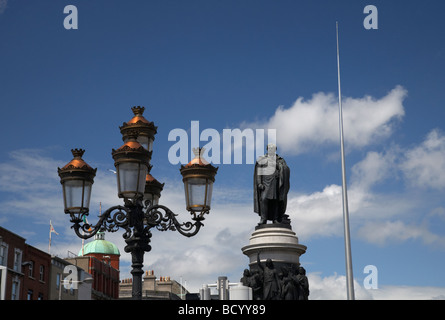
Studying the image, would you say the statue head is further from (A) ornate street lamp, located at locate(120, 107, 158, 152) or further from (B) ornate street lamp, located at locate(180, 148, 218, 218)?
(B) ornate street lamp, located at locate(180, 148, 218, 218)

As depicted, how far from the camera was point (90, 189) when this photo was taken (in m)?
12.2

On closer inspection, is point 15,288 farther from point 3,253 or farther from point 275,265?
point 275,265

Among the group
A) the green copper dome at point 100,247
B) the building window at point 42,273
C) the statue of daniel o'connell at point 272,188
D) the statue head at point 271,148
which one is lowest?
the statue of daniel o'connell at point 272,188

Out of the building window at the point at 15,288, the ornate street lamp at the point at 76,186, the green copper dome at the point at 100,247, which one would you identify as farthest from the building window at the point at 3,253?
the green copper dome at the point at 100,247

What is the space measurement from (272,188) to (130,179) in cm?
502

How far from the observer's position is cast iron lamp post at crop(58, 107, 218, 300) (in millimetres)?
11688

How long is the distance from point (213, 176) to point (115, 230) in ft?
7.06

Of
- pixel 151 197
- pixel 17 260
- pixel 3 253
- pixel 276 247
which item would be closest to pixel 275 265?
pixel 276 247

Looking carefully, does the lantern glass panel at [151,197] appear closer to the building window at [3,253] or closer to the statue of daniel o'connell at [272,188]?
the statue of daniel o'connell at [272,188]

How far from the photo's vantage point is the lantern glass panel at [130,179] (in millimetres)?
11625

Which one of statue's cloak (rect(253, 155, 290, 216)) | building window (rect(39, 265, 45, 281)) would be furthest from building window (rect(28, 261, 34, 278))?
statue's cloak (rect(253, 155, 290, 216))
